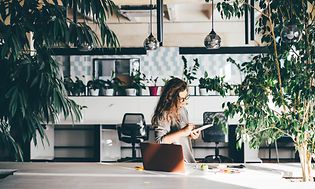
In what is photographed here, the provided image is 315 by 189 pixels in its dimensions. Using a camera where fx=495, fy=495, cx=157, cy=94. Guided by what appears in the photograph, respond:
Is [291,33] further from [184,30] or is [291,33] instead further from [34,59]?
[184,30]

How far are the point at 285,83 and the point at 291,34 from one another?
0.34 metres

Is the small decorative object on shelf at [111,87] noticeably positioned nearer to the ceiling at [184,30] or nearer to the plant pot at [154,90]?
the plant pot at [154,90]

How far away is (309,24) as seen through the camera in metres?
3.40

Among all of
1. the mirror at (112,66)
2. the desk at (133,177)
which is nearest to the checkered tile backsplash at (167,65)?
the mirror at (112,66)

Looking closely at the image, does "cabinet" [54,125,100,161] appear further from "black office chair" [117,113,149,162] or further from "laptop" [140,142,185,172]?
"laptop" [140,142,185,172]

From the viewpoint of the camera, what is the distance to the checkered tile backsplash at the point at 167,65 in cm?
1200

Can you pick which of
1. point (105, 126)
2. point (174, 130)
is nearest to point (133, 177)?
point (174, 130)

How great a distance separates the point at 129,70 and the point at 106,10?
30.6 ft

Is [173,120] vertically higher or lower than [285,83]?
lower

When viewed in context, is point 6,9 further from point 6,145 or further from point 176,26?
point 176,26

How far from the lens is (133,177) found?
310cm

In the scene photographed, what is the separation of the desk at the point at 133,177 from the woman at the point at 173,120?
38 cm

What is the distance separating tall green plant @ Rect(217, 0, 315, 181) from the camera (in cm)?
326

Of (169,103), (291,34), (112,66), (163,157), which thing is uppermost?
(112,66)
